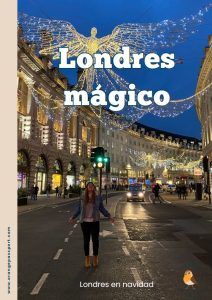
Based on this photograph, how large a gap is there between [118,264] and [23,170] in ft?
143

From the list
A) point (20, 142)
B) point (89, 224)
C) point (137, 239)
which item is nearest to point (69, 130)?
point (20, 142)

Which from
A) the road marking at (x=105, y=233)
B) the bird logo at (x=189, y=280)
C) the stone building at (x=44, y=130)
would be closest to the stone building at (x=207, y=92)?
the stone building at (x=44, y=130)

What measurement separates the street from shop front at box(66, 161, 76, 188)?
56854 millimetres

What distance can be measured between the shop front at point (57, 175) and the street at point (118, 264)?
160ft

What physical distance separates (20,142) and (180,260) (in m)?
41.4

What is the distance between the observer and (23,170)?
171 ft

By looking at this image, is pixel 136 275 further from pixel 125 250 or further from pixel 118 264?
pixel 125 250

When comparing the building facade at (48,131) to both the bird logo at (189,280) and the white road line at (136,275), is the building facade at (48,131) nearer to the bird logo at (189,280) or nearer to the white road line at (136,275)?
the white road line at (136,275)

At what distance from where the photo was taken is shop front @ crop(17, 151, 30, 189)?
168ft

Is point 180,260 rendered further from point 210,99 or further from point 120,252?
point 210,99

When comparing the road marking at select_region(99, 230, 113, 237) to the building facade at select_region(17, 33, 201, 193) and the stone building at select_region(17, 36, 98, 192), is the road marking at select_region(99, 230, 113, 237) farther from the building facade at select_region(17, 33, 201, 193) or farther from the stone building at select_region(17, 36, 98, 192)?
the stone building at select_region(17, 36, 98, 192)

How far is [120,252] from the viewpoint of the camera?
11.5 metres

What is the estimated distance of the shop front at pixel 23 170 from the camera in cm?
5126
